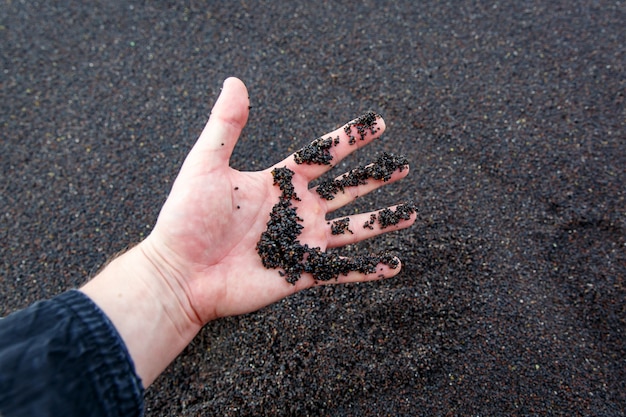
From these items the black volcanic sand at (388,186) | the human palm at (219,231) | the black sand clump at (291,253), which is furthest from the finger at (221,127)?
the black volcanic sand at (388,186)

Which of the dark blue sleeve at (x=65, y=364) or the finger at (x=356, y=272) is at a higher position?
the dark blue sleeve at (x=65, y=364)

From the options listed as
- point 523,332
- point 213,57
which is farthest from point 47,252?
point 523,332

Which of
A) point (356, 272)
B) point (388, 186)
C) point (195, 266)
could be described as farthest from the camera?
point (388, 186)

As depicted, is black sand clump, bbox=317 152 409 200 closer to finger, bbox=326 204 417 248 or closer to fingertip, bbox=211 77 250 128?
finger, bbox=326 204 417 248

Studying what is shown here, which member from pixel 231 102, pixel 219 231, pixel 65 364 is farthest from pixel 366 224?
pixel 65 364

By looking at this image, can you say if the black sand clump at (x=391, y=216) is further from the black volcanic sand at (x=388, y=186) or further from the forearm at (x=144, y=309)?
the forearm at (x=144, y=309)

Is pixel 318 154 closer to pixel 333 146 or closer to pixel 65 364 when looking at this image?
pixel 333 146
